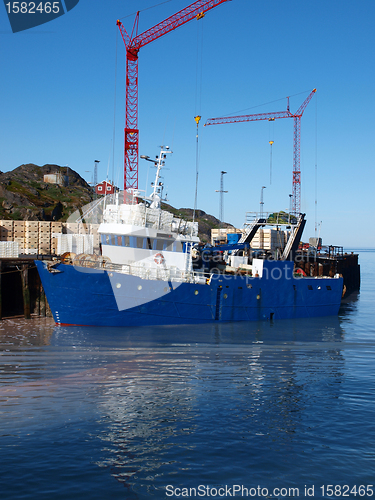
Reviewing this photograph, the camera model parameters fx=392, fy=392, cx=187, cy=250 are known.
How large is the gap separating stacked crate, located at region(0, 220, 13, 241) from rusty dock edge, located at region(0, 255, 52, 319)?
10639 millimetres

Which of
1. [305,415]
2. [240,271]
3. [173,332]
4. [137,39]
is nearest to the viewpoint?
[305,415]

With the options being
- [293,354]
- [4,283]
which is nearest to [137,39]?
[4,283]

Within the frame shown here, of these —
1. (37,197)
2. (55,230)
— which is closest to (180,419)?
(55,230)

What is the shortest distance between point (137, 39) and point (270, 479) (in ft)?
200

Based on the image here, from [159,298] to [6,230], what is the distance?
20.9 metres

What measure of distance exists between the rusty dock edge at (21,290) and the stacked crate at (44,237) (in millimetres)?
10136

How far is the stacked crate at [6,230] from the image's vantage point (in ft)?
116

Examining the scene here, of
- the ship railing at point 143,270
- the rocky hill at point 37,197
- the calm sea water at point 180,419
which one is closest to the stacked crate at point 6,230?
the rocky hill at point 37,197

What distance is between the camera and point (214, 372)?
14.4 meters

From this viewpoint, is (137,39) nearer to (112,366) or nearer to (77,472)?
(112,366)

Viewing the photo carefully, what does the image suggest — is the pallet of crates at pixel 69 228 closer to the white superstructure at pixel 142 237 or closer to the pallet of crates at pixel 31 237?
the pallet of crates at pixel 31 237

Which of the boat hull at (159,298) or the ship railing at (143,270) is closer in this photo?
the boat hull at (159,298)

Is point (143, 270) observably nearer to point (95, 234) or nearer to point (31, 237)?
point (31, 237)

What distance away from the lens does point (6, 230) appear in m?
35.4
